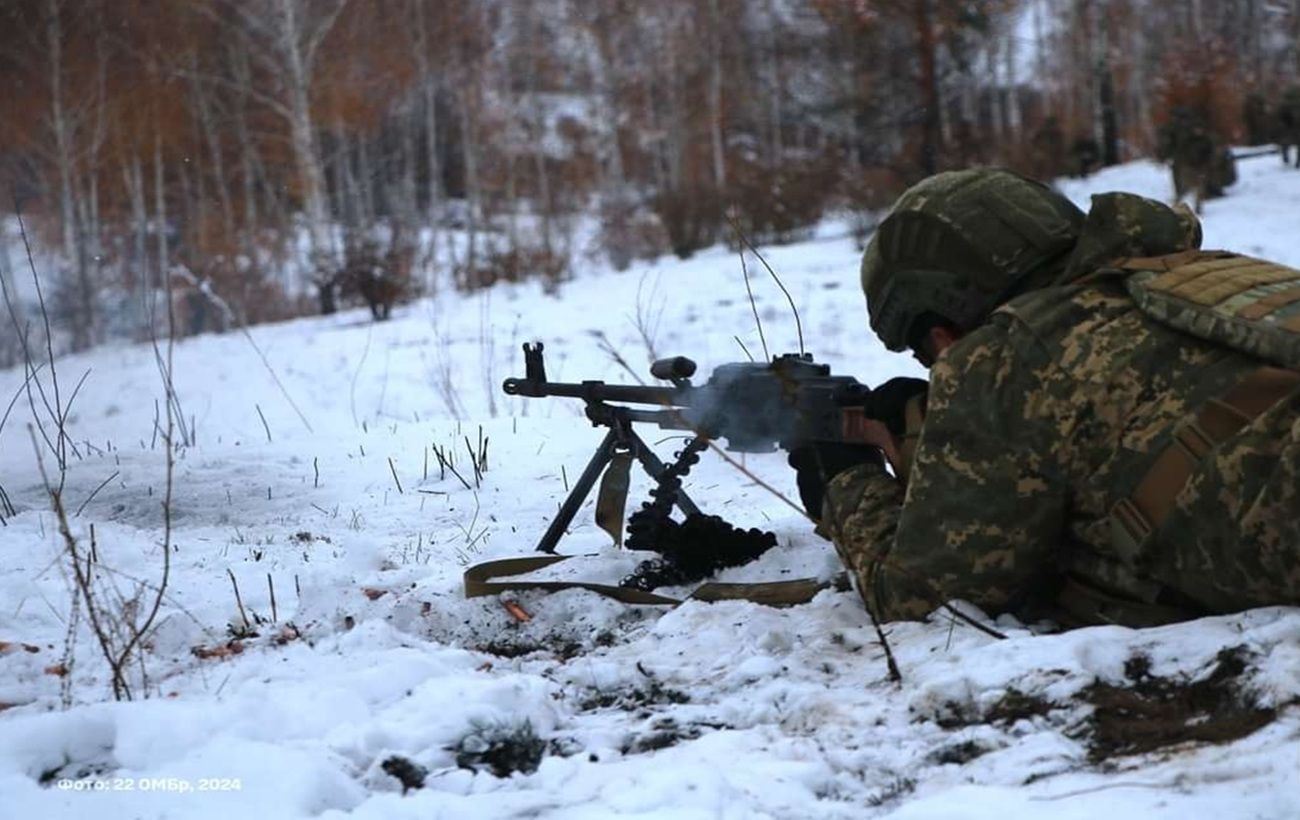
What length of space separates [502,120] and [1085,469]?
26.1 metres

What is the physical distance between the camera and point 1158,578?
231 centimetres

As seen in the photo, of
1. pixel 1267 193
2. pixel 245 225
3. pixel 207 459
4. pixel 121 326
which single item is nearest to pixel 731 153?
pixel 245 225

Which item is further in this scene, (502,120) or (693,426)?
(502,120)

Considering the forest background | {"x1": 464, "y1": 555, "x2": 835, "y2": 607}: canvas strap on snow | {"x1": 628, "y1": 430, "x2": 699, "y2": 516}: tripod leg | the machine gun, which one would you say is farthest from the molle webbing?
the forest background

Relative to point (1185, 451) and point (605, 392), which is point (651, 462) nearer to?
point (605, 392)

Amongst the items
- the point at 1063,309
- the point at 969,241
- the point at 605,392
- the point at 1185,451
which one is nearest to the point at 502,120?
the point at 605,392

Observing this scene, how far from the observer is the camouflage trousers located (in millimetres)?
2068

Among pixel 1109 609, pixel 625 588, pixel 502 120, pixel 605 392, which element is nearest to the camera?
pixel 1109 609

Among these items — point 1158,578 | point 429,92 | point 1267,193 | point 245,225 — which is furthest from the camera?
point 245,225

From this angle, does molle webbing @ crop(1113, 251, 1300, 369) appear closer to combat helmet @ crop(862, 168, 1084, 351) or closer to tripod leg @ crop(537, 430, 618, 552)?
combat helmet @ crop(862, 168, 1084, 351)

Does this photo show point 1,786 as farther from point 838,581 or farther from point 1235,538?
point 1235,538

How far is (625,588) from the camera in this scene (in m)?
3.13

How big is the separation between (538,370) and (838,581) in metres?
1.06

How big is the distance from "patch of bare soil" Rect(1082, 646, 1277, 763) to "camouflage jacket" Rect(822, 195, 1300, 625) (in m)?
0.24
